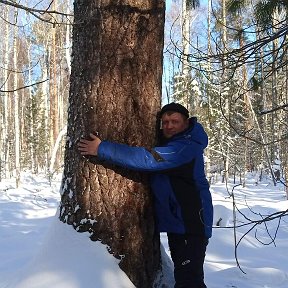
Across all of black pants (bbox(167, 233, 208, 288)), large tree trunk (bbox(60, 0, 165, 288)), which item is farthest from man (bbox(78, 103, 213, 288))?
large tree trunk (bbox(60, 0, 165, 288))

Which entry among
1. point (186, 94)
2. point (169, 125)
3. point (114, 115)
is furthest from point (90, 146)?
point (186, 94)

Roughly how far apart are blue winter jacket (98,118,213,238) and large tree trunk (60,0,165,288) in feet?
0.36

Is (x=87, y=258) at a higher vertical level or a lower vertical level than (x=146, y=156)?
lower

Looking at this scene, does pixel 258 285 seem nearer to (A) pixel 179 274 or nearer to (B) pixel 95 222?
(A) pixel 179 274

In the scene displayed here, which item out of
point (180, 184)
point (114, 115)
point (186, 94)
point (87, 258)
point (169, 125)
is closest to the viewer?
point (87, 258)

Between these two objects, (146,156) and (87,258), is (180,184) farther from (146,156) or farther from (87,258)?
(87,258)

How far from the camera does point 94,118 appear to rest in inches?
92.0

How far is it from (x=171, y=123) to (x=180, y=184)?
39 centimetres

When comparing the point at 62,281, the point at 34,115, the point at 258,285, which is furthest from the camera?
the point at 34,115

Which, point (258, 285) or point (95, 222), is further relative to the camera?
point (258, 285)

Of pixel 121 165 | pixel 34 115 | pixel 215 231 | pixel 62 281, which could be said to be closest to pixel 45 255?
pixel 62 281

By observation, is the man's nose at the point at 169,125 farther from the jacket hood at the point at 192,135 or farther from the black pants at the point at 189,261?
the black pants at the point at 189,261

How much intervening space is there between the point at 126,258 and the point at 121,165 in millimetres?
535

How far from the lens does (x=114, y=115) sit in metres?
2.34
